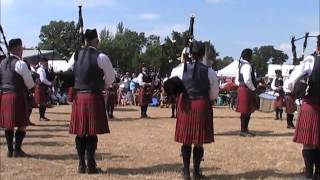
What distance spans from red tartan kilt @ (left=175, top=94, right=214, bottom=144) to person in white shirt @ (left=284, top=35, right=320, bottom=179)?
38.1 inches

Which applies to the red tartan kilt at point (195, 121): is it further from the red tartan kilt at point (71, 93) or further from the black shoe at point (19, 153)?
the black shoe at point (19, 153)

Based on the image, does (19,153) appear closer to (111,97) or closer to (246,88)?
(246,88)

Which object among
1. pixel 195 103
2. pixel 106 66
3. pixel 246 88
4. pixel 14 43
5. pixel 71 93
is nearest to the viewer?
pixel 195 103

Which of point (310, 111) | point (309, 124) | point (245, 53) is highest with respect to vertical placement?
point (245, 53)

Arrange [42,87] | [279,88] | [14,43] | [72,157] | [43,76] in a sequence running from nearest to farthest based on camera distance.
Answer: [14,43] → [72,157] → [43,76] → [42,87] → [279,88]

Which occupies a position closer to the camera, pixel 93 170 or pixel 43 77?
pixel 93 170

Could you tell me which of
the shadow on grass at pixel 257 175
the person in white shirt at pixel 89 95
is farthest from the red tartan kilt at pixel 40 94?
the shadow on grass at pixel 257 175

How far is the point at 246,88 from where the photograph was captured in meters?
11.4

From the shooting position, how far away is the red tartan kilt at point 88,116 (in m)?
6.97

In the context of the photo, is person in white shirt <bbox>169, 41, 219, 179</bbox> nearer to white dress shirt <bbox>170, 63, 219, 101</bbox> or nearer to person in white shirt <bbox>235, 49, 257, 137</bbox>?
white dress shirt <bbox>170, 63, 219, 101</bbox>

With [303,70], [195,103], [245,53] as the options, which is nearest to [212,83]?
[195,103]

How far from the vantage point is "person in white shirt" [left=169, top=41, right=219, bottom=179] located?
6547 millimetres

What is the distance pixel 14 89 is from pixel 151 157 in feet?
7.21

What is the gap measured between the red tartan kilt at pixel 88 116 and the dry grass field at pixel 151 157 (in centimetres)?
54
